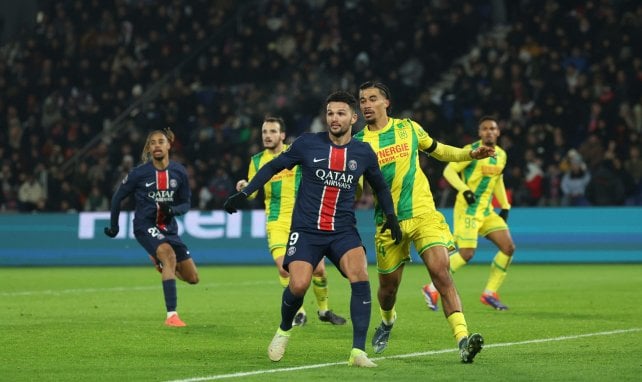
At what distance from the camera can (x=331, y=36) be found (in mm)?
31188

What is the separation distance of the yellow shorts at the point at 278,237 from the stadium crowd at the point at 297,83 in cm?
1298

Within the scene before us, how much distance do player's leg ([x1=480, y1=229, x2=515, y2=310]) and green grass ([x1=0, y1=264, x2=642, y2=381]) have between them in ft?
1.37

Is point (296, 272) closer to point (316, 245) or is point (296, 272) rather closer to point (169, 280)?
point (316, 245)

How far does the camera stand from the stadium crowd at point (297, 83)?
2623 centimetres

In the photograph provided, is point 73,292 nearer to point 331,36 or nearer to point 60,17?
point 331,36

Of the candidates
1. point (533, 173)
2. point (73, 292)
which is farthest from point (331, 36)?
point (73, 292)

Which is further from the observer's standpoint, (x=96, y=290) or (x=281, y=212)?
(x=96, y=290)

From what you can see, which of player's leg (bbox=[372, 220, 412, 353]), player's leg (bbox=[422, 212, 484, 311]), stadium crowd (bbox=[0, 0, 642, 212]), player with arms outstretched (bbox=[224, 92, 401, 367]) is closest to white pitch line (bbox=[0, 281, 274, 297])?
player's leg (bbox=[422, 212, 484, 311])

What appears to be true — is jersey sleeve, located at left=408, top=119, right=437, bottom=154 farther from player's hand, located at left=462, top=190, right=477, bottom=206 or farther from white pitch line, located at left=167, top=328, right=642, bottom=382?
player's hand, located at left=462, top=190, right=477, bottom=206

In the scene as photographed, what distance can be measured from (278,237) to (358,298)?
13.3ft

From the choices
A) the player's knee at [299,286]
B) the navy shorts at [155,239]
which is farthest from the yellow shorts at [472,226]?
the player's knee at [299,286]

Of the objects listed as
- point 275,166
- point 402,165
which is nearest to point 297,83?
point 402,165

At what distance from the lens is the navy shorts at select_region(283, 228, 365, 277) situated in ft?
31.7

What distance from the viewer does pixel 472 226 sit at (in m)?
15.9
